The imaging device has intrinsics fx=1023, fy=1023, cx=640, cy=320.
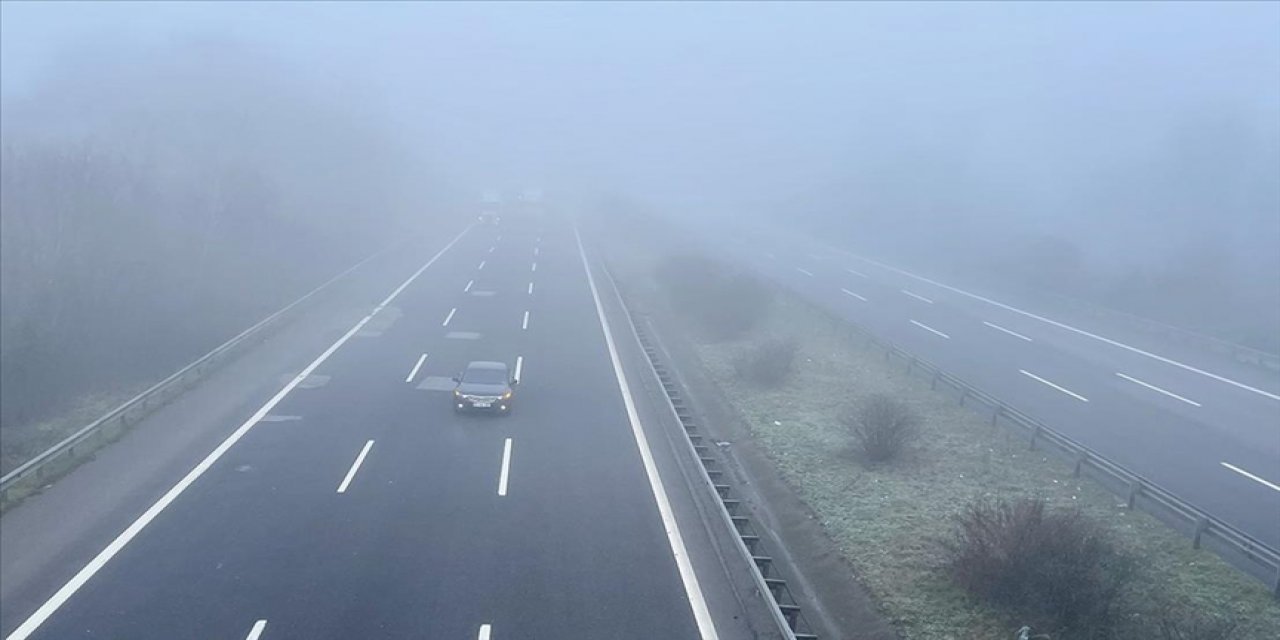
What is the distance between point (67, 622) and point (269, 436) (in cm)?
943

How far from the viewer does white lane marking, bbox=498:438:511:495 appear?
19.4 metres

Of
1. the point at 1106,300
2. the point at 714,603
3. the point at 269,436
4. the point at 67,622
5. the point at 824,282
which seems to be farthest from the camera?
the point at 824,282

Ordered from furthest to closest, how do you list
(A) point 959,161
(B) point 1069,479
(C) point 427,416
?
1. (A) point 959,161
2. (C) point 427,416
3. (B) point 1069,479

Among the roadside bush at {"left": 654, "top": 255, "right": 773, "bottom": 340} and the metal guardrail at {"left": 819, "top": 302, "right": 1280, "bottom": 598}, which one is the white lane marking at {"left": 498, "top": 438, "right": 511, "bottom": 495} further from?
the roadside bush at {"left": 654, "top": 255, "right": 773, "bottom": 340}

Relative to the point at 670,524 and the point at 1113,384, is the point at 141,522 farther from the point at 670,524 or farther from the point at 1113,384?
the point at 1113,384

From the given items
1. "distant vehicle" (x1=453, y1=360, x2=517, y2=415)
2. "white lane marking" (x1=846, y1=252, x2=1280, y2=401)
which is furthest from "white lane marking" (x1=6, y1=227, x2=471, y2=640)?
"white lane marking" (x1=846, y1=252, x2=1280, y2=401)

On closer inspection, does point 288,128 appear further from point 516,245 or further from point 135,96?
point 516,245

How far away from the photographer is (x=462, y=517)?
698 inches

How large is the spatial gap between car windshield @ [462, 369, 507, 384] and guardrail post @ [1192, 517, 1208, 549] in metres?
15.5

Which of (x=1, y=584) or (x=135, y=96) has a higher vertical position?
(x=135, y=96)

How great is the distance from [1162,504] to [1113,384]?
1490 cm

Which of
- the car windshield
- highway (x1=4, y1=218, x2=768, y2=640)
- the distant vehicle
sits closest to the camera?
highway (x1=4, y1=218, x2=768, y2=640)

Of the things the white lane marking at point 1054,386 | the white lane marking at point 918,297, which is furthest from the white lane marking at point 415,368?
the white lane marking at point 918,297

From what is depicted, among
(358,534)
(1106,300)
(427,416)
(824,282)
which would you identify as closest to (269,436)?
(427,416)
